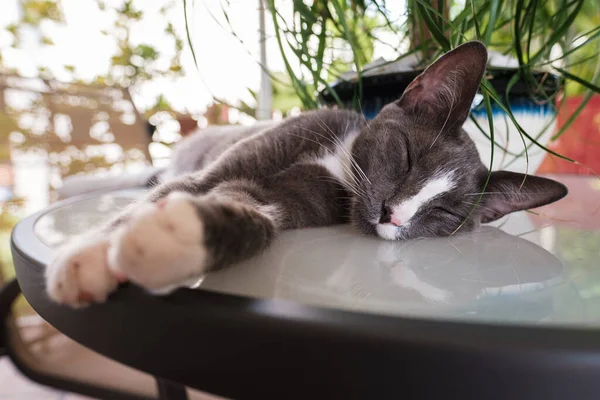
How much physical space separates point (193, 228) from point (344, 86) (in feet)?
2.18

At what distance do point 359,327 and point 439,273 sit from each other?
9.0 inches

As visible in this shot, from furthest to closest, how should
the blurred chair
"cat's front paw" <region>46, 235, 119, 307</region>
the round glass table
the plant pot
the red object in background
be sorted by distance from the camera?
1. the red object in background
2. the blurred chair
3. the plant pot
4. "cat's front paw" <region>46, 235, 119, 307</region>
5. the round glass table

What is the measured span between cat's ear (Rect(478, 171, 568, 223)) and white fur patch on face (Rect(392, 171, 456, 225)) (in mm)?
76

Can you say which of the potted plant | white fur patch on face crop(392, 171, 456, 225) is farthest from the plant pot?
white fur patch on face crop(392, 171, 456, 225)

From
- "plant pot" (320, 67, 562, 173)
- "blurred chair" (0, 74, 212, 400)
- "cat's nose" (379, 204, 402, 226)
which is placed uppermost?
"plant pot" (320, 67, 562, 173)

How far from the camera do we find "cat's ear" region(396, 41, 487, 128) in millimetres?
684

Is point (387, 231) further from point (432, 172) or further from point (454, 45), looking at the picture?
point (454, 45)

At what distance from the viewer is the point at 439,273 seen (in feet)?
1.62

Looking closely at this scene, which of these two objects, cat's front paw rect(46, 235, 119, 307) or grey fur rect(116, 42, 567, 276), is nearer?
cat's front paw rect(46, 235, 119, 307)

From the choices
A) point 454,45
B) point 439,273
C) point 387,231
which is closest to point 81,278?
point 439,273


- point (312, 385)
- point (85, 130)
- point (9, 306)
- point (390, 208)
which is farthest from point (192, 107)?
point (312, 385)

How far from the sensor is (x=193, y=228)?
389 mm

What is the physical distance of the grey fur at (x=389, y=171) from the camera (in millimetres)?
755

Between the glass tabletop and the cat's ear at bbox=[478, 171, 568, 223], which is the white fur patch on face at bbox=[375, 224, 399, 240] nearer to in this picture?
the glass tabletop
